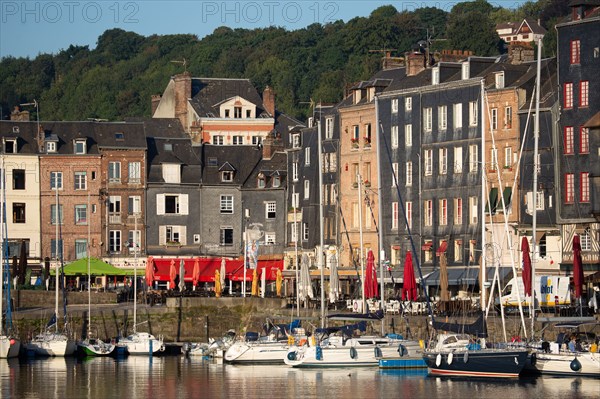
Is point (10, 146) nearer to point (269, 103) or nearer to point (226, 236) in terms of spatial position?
point (226, 236)

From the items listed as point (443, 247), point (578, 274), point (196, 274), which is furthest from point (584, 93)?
point (196, 274)

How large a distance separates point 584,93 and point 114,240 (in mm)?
38728

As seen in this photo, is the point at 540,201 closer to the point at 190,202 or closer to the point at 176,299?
the point at 176,299

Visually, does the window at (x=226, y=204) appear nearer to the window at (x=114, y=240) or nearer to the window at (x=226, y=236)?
the window at (x=226, y=236)

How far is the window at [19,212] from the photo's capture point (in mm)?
112062

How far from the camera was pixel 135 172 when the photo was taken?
11319cm

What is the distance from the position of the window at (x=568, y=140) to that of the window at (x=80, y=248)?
3835cm

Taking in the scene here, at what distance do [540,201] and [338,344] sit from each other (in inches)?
853

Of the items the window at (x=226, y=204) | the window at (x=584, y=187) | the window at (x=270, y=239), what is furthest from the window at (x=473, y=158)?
the window at (x=226, y=204)

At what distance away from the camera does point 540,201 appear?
93000mm

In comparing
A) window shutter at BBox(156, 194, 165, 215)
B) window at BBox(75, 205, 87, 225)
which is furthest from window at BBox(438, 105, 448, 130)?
window at BBox(75, 205, 87, 225)

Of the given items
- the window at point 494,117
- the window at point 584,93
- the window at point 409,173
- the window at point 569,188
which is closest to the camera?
the window at point 584,93

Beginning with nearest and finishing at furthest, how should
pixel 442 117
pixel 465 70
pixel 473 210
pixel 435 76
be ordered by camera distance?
pixel 473 210, pixel 465 70, pixel 442 117, pixel 435 76

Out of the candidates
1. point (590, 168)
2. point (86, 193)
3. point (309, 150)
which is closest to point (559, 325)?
point (590, 168)
